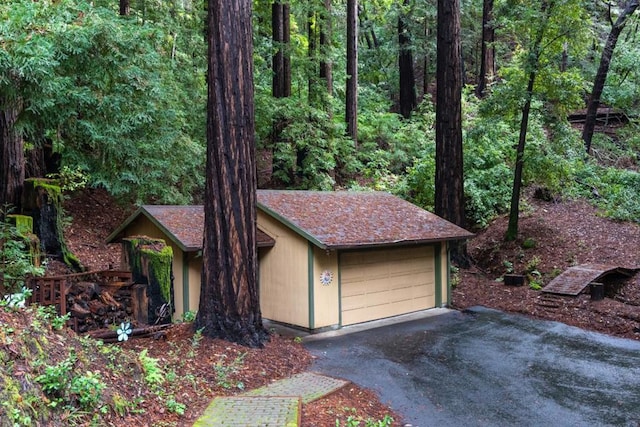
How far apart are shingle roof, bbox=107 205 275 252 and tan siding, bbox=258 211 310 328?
0.29 metres

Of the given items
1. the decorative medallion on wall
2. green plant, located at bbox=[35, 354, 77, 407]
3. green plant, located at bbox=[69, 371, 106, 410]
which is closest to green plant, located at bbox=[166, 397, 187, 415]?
green plant, located at bbox=[69, 371, 106, 410]

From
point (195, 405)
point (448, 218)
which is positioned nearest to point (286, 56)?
point (448, 218)

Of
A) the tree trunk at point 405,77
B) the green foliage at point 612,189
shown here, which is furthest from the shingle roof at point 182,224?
the tree trunk at point 405,77

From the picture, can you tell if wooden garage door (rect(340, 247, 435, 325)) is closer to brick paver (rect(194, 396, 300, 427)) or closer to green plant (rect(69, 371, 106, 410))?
brick paver (rect(194, 396, 300, 427))

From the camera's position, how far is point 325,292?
1035 cm

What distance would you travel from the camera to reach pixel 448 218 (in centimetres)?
1457

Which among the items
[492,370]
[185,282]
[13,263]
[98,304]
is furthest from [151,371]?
[492,370]

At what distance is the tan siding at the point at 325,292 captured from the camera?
33.4 ft

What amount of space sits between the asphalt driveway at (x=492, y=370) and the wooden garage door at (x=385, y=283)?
0.76m

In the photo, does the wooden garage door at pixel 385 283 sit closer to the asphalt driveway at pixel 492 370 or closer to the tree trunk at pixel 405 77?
the asphalt driveway at pixel 492 370

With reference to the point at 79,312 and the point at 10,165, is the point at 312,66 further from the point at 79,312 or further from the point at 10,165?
the point at 79,312

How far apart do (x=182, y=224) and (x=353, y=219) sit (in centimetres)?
377

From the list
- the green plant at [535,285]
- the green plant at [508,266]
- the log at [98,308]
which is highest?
the log at [98,308]

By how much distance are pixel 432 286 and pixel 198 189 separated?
370 inches
